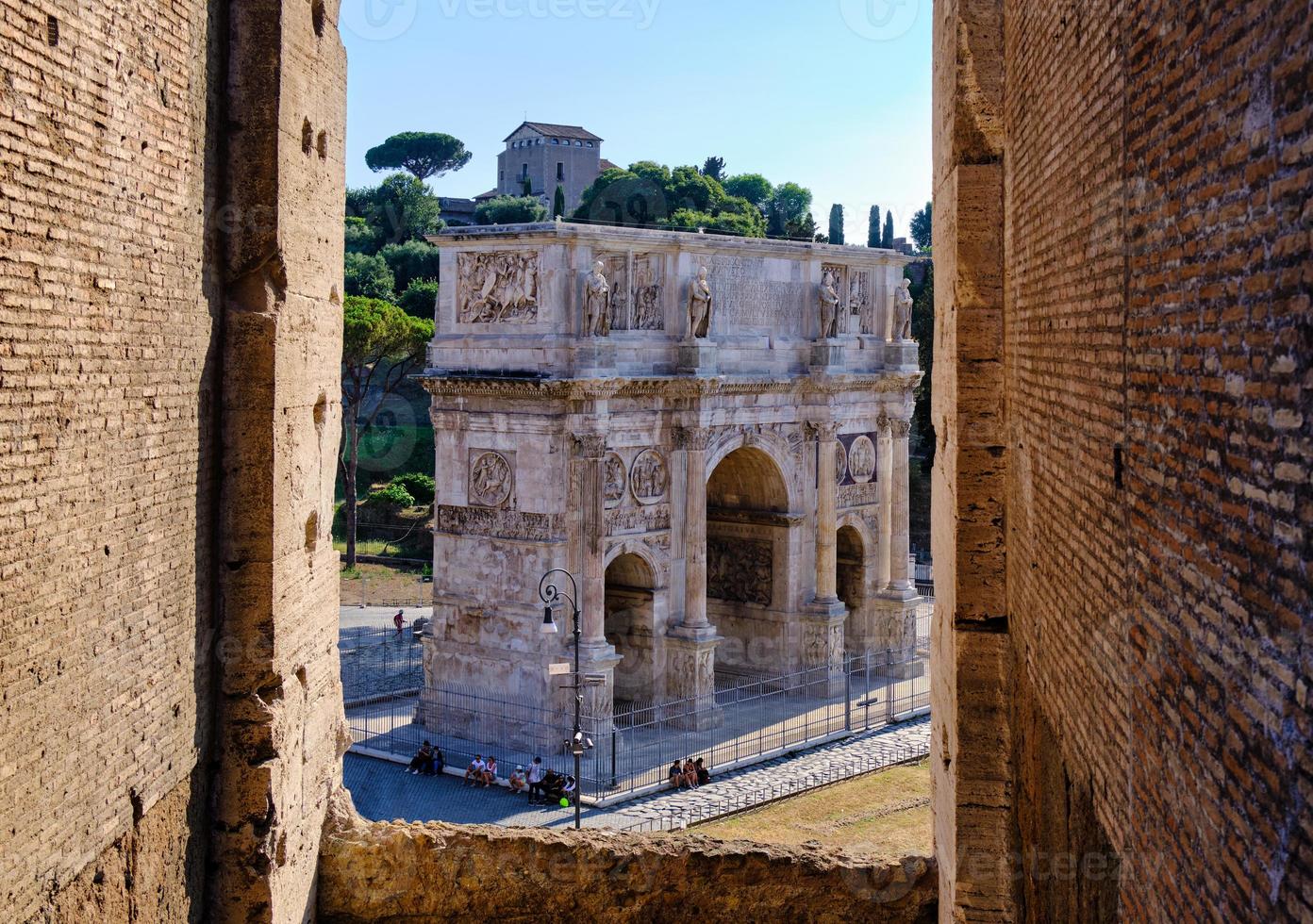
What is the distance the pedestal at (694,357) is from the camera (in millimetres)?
24766

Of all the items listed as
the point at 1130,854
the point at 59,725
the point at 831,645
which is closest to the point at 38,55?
the point at 59,725

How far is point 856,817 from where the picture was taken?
69.0ft

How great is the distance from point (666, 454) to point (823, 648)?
5598 millimetres

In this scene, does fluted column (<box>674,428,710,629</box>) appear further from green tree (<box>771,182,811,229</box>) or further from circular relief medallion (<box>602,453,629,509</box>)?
green tree (<box>771,182,811,229</box>)

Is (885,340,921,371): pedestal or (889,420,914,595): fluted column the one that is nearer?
(885,340,921,371): pedestal

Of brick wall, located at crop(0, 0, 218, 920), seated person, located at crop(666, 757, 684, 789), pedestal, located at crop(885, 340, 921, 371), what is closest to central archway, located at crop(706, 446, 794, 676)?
pedestal, located at crop(885, 340, 921, 371)

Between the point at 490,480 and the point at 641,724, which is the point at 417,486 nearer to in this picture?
the point at 490,480

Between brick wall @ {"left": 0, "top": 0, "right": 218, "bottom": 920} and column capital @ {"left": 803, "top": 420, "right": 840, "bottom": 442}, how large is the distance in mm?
20517

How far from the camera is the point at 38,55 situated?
582 centimetres

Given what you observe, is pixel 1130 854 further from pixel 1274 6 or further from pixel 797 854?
pixel 797 854

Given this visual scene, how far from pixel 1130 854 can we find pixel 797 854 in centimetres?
476

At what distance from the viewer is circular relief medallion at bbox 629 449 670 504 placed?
24.5 meters

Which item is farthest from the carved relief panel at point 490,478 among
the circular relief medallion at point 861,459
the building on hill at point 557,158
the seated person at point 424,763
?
the building on hill at point 557,158

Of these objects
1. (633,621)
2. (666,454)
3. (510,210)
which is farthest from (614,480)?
(510,210)
